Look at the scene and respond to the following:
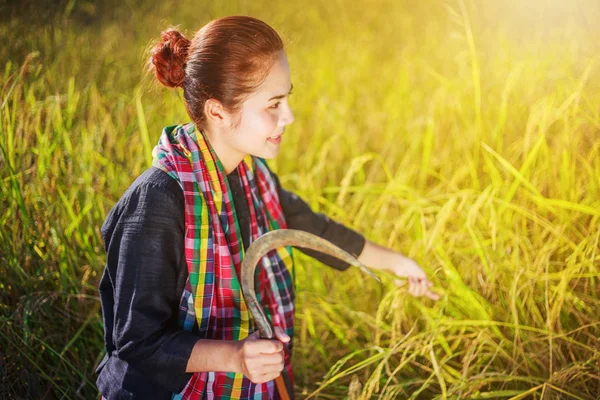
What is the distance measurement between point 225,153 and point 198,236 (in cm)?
25

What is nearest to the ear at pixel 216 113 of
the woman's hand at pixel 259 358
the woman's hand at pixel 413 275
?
the woman's hand at pixel 259 358

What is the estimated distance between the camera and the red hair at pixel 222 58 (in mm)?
1297

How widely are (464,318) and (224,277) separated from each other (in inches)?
37.1

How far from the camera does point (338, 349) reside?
6.72ft

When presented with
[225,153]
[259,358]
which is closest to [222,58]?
[225,153]

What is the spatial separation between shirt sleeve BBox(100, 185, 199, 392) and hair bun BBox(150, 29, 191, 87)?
0.30 metres

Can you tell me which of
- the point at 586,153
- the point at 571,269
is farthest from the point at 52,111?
the point at 586,153

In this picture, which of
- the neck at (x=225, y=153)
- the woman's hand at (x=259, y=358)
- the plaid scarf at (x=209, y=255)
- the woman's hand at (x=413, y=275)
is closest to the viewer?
the woman's hand at (x=259, y=358)

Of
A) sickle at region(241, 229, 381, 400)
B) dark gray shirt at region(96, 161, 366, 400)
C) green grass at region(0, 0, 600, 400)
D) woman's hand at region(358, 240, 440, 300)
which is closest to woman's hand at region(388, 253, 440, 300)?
woman's hand at region(358, 240, 440, 300)

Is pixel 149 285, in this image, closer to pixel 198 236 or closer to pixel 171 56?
pixel 198 236

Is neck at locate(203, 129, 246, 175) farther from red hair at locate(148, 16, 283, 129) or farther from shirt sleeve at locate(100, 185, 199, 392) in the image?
shirt sleeve at locate(100, 185, 199, 392)

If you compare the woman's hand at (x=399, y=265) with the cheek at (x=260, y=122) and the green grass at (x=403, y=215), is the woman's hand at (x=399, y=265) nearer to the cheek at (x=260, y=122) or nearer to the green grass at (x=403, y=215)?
the green grass at (x=403, y=215)

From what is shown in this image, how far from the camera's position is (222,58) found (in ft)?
4.26

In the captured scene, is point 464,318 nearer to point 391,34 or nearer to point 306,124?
point 306,124
